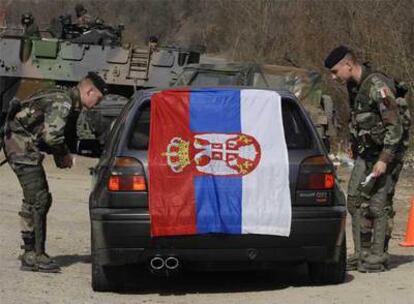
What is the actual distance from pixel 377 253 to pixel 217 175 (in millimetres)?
1814

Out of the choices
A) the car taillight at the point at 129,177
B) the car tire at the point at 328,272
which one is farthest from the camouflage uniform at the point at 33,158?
the car tire at the point at 328,272

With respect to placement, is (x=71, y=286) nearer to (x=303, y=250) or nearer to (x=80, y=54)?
(x=303, y=250)

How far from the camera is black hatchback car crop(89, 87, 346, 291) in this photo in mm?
6496

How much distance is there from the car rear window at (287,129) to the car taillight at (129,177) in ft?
0.51

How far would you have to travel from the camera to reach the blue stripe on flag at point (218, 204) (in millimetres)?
6516

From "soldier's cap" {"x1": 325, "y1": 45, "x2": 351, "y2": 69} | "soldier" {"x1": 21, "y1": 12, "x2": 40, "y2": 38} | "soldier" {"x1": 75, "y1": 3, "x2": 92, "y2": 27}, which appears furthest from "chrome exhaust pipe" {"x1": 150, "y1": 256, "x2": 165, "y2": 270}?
"soldier" {"x1": 75, "y1": 3, "x2": 92, "y2": 27}

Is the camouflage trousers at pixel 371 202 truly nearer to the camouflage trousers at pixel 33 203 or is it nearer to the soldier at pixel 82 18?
the camouflage trousers at pixel 33 203

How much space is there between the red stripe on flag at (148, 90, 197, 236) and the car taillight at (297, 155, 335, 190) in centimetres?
79

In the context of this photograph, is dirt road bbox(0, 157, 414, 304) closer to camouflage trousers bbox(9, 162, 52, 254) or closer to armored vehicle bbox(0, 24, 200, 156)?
camouflage trousers bbox(9, 162, 52, 254)

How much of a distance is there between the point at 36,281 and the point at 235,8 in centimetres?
2469

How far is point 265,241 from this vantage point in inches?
258

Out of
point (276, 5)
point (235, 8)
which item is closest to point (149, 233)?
point (276, 5)

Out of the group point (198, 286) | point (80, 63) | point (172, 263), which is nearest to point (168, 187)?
point (172, 263)

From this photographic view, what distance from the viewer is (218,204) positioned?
657 centimetres
